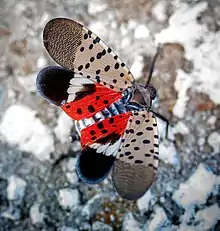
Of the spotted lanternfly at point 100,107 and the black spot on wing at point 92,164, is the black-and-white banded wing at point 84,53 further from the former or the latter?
the black spot on wing at point 92,164

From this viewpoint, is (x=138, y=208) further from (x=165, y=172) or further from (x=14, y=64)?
(x=14, y=64)

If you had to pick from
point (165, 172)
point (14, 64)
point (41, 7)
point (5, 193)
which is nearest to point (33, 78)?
point (14, 64)

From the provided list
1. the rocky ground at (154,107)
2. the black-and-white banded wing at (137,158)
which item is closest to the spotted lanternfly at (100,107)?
the black-and-white banded wing at (137,158)

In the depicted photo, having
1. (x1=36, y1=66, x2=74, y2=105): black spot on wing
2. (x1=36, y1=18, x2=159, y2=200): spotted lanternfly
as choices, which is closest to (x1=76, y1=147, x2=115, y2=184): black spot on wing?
(x1=36, y1=18, x2=159, y2=200): spotted lanternfly

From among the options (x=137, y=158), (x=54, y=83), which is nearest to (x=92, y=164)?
(x=137, y=158)

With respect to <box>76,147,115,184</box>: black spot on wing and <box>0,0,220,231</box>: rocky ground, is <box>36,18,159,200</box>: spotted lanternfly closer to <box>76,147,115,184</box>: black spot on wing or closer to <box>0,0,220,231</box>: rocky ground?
<box>76,147,115,184</box>: black spot on wing
